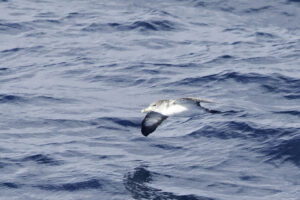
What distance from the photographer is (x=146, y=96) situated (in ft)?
54.1

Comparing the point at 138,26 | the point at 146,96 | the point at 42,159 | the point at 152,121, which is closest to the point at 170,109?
the point at 152,121

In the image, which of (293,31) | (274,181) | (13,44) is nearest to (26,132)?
(274,181)

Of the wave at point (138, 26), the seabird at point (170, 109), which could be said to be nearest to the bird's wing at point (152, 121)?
the seabird at point (170, 109)

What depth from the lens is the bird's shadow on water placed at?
11469 millimetres

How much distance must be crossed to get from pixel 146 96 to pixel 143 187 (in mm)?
4846

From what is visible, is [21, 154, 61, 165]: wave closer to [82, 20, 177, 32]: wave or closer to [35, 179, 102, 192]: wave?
[35, 179, 102, 192]: wave

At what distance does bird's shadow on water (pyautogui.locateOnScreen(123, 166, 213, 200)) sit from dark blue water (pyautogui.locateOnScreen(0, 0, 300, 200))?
0.11ft

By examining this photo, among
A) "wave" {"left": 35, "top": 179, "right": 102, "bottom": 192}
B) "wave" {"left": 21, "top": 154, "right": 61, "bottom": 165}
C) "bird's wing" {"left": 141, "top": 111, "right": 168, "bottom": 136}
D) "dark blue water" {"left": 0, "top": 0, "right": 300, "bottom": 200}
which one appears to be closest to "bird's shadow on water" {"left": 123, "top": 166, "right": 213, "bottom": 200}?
"dark blue water" {"left": 0, "top": 0, "right": 300, "bottom": 200}

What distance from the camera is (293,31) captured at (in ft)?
72.4

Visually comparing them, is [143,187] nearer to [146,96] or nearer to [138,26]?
[146,96]

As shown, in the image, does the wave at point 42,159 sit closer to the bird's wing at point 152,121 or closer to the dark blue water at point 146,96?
the dark blue water at point 146,96

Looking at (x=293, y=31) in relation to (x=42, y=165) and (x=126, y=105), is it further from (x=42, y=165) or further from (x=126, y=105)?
(x=42, y=165)

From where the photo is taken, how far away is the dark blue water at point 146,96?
12148 millimetres

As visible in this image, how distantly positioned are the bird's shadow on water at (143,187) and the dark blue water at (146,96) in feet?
0.11
